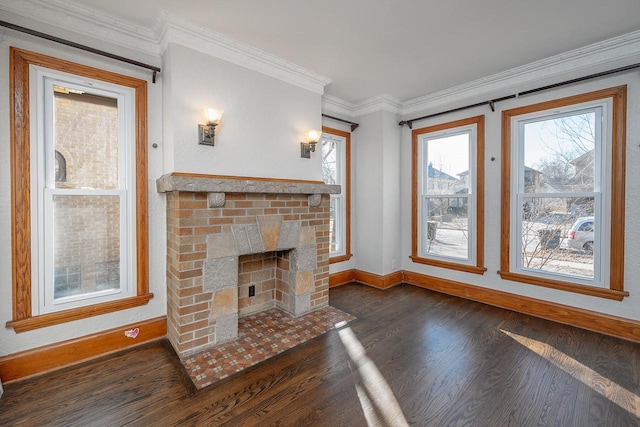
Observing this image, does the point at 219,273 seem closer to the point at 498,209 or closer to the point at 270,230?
the point at 270,230

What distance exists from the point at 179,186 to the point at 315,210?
1539 mm

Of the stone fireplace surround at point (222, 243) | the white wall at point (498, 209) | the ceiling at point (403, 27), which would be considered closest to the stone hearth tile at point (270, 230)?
the stone fireplace surround at point (222, 243)

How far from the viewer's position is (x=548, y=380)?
2084mm

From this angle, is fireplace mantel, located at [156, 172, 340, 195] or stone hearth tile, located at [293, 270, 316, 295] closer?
fireplace mantel, located at [156, 172, 340, 195]

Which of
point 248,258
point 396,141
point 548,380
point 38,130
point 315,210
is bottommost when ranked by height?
point 548,380

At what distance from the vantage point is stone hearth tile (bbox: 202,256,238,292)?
2.48 m

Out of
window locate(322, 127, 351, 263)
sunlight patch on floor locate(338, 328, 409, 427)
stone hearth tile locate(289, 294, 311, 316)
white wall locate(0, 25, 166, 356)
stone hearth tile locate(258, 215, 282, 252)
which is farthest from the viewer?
window locate(322, 127, 351, 263)

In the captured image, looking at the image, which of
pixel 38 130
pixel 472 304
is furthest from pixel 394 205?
pixel 38 130

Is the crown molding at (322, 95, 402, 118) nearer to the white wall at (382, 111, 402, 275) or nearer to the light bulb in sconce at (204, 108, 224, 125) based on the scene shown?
the white wall at (382, 111, 402, 275)

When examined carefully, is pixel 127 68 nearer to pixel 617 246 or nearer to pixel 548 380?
pixel 548 380

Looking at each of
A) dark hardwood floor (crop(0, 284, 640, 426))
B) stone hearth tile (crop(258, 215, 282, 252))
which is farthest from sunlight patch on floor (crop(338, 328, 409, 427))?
stone hearth tile (crop(258, 215, 282, 252))

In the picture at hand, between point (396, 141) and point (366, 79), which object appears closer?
point (366, 79)

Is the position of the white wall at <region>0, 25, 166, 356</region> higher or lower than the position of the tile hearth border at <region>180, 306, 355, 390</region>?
higher

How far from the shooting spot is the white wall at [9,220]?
203cm
